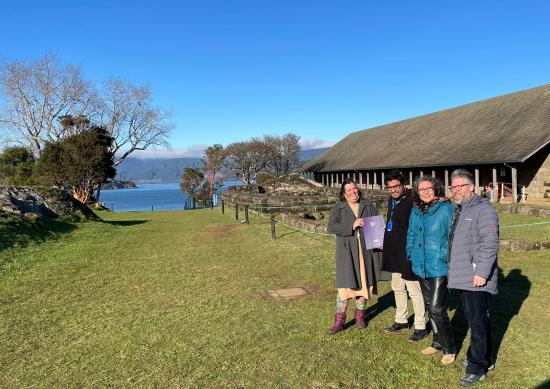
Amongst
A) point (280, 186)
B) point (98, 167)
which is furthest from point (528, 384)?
point (98, 167)

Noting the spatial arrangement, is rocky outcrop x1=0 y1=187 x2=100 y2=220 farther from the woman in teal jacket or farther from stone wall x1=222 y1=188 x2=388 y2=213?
the woman in teal jacket

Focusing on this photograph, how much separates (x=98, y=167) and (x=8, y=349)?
99.2 ft

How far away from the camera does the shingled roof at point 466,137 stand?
888 inches

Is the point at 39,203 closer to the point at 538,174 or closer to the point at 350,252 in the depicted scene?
the point at 350,252

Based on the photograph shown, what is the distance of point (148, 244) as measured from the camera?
481 inches

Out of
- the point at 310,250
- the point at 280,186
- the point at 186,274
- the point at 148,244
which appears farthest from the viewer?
the point at 280,186

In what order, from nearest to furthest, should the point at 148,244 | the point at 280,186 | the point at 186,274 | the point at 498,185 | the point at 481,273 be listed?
the point at 481,273 → the point at 186,274 → the point at 148,244 → the point at 498,185 → the point at 280,186

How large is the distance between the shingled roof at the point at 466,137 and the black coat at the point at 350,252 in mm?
19133

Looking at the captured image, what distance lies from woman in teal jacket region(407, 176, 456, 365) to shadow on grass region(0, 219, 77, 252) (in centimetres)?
970

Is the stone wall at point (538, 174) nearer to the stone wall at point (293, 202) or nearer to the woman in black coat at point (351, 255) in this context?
the stone wall at point (293, 202)

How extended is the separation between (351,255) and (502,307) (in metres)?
2.35

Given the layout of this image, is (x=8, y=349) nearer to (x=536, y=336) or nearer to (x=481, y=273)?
(x=481, y=273)

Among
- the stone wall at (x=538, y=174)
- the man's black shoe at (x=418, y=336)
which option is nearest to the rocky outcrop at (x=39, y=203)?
the man's black shoe at (x=418, y=336)

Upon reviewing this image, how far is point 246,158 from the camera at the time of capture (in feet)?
200
